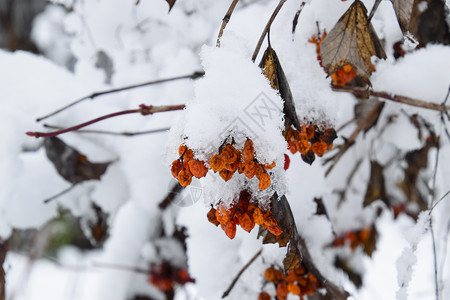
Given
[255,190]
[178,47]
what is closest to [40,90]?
[178,47]

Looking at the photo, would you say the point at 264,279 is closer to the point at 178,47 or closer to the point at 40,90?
the point at 40,90

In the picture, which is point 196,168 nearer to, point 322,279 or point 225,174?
point 225,174

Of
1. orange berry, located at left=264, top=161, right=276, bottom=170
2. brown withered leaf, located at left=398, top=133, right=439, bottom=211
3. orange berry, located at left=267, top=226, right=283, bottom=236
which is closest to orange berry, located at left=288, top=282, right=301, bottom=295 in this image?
orange berry, located at left=267, top=226, right=283, bottom=236

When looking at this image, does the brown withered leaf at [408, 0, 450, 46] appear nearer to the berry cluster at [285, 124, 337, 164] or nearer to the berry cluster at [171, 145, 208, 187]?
the berry cluster at [285, 124, 337, 164]

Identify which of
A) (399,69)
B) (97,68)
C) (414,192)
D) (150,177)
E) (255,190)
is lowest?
(255,190)

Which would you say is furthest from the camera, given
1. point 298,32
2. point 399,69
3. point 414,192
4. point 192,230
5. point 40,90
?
point 414,192

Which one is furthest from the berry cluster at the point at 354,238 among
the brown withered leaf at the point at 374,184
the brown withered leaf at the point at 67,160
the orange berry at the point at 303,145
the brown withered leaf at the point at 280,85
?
the brown withered leaf at the point at 280,85
